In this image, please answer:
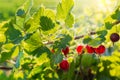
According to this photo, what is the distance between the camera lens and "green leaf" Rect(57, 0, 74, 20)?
837mm

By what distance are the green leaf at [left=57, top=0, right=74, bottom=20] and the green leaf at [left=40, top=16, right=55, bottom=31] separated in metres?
0.02

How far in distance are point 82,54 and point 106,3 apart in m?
1.27

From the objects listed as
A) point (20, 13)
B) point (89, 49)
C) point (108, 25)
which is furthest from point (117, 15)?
point (20, 13)

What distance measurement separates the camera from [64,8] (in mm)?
844

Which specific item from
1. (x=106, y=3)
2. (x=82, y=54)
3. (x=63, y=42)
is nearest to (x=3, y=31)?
(x=63, y=42)

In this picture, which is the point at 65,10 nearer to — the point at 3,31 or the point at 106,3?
the point at 3,31

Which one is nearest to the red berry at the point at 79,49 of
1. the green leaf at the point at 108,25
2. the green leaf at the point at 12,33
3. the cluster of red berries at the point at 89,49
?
the cluster of red berries at the point at 89,49

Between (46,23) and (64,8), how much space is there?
55mm

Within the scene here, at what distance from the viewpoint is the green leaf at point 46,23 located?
33.1 inches

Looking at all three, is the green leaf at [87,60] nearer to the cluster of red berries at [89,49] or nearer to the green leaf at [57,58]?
the cluster of red berries at [89,49]

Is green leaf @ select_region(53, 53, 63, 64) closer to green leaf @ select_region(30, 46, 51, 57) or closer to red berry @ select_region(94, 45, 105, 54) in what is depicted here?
green leaf @ select_region(30, 46, 51, 57)

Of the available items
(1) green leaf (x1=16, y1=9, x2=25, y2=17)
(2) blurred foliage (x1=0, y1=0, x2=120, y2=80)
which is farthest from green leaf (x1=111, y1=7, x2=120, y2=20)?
(1) green leaf (x1=16, y1=9, x2=25, y2=17)

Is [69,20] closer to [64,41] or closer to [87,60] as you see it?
[64,41]

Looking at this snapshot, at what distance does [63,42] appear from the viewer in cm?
85
